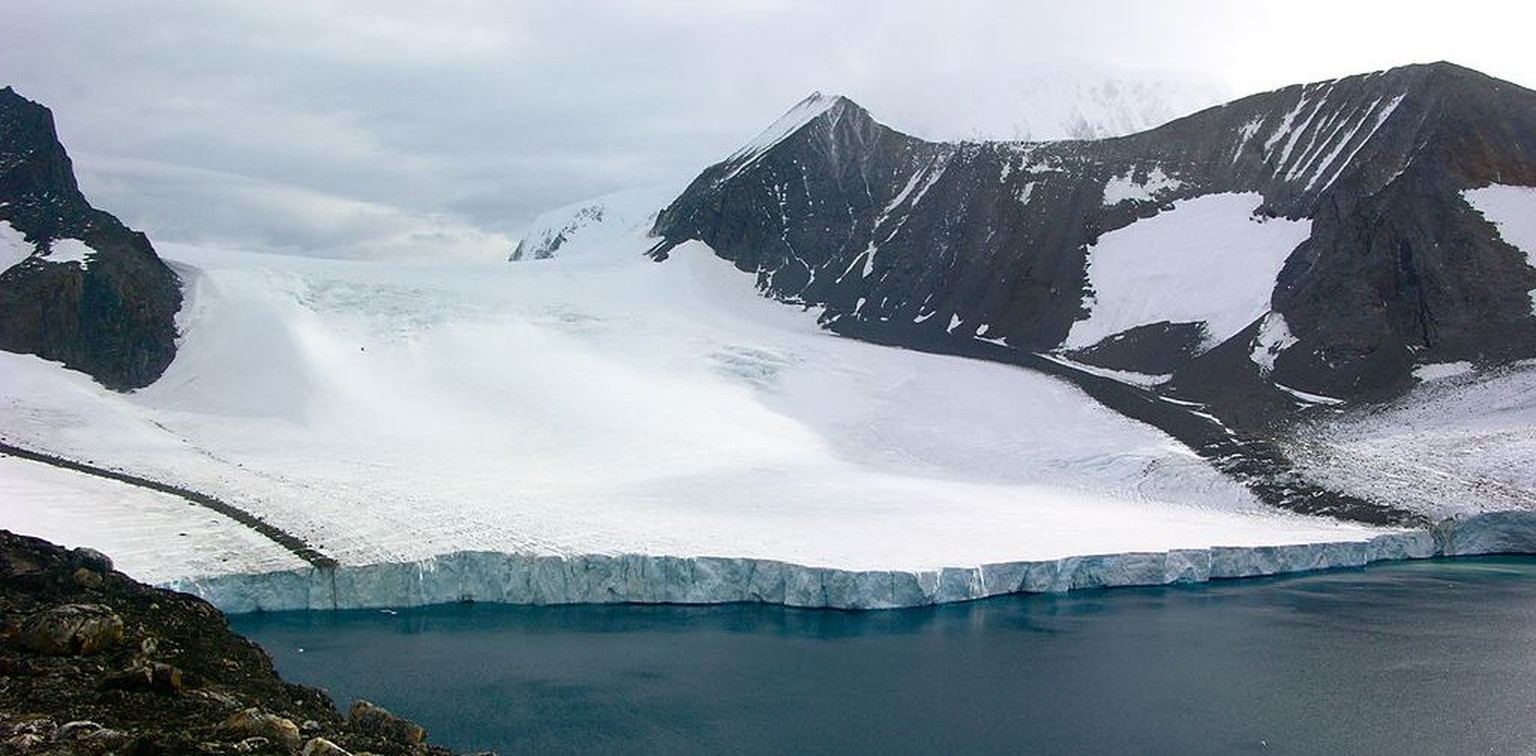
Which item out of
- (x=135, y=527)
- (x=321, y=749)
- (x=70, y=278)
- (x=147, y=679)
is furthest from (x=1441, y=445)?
(x=70, y=278)

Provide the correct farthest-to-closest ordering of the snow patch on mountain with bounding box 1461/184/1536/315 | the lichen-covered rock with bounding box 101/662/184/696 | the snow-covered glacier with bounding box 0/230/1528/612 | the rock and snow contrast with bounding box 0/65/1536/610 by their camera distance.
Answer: the snow patch on mountain with bounding box 1461/184/1536/315
the rock and snow contrast with bounding box 0/65/1536/610
the snow-covered glacier with bounding box 0/230/1528/612
the lichen-covered rock with bounding box 101/662/184/696

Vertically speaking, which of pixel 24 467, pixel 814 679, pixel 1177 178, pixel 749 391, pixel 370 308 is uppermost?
pixel 1177 178

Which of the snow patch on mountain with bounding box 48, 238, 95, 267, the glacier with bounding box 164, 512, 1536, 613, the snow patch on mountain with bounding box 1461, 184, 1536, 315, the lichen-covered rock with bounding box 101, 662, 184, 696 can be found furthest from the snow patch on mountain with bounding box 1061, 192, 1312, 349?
the lichen-covered rock with bounding box 101, 662, 184, 696

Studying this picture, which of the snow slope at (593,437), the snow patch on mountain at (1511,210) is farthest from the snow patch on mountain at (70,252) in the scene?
the snow patch on mountain at (1511,210)

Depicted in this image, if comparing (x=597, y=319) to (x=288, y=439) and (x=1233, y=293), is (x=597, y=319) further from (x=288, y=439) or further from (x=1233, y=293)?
(x=1233, y=293)

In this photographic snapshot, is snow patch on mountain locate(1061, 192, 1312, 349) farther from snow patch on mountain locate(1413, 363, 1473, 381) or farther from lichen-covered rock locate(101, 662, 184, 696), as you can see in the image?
lichen-covered rock locate(101, 662, 184, 696)

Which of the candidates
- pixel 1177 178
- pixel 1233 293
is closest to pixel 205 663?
pixel 1233 293
